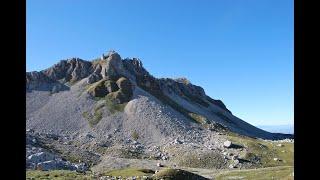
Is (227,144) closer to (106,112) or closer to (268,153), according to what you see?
(268,153)

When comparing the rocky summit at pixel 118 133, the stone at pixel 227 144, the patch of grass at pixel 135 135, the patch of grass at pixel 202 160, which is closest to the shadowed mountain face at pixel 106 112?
the rocky summit at pixel 118 133

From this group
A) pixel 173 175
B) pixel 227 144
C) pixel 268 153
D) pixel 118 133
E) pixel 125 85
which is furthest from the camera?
pixel 125 85

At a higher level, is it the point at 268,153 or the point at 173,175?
the point at 173,175

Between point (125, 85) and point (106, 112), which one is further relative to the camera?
point (125, 85)

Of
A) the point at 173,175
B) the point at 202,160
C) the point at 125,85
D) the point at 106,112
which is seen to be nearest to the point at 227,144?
the point at 202,160

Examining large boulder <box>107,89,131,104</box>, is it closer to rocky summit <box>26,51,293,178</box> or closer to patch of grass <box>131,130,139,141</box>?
rocky summit <box>26,51,293,178</box>

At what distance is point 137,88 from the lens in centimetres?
19688

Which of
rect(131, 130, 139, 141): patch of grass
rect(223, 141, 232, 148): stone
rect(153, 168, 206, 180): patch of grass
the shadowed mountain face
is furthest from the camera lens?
the shadowed mountain face

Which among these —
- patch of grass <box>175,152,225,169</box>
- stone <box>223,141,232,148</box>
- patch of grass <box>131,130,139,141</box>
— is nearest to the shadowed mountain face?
patch of grass <box>131,130,139,141</box>

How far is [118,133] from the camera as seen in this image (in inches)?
6078

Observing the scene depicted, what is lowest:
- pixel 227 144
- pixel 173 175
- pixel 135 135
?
pixel 173 175

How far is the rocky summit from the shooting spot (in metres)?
120
